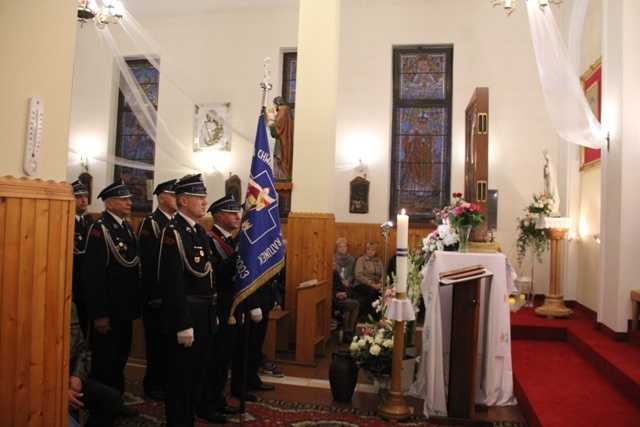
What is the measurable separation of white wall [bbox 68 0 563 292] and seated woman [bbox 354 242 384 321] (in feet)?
5.07

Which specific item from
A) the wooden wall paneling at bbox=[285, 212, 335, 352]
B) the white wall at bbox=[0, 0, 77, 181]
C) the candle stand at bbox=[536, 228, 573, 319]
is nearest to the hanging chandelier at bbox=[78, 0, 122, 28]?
the wooden wall paneling at bbox=[285, 212, 335, 352]

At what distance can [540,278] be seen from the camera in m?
8.56

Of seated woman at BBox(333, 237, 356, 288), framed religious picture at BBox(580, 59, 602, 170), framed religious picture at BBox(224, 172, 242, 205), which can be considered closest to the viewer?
framed religious picture at BBox(580, 59, 602, 170)

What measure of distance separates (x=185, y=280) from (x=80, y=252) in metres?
1.46

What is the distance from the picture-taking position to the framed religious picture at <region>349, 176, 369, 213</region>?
937 cm

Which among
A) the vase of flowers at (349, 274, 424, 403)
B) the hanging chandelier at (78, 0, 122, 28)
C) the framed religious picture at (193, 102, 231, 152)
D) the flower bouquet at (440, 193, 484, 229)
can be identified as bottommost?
the vase of flowers at (349, 274, 424, 403)

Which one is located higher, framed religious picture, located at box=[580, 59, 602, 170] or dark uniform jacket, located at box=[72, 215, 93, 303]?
framed religious picture, located at box=[580, 59, 602, 170]

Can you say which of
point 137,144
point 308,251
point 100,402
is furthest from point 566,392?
point 137,144

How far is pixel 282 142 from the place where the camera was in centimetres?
694

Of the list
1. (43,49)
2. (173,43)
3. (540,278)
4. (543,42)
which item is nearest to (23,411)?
(43,49)

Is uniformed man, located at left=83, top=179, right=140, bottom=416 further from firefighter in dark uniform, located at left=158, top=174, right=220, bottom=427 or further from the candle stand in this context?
the candle stand

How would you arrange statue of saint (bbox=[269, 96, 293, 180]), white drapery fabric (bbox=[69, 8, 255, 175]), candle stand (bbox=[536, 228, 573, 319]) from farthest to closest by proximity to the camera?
1. statue of saint (bbox=[269, 96, 293, 180])
2. candle stand (bbox=[536, 228, 573, 319])
3. white drapery fabric (bbox=[69, 8, 255, 175])

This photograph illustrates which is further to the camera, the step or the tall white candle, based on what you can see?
the tall white candle

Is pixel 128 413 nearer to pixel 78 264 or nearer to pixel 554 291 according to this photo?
pixel 78 264
